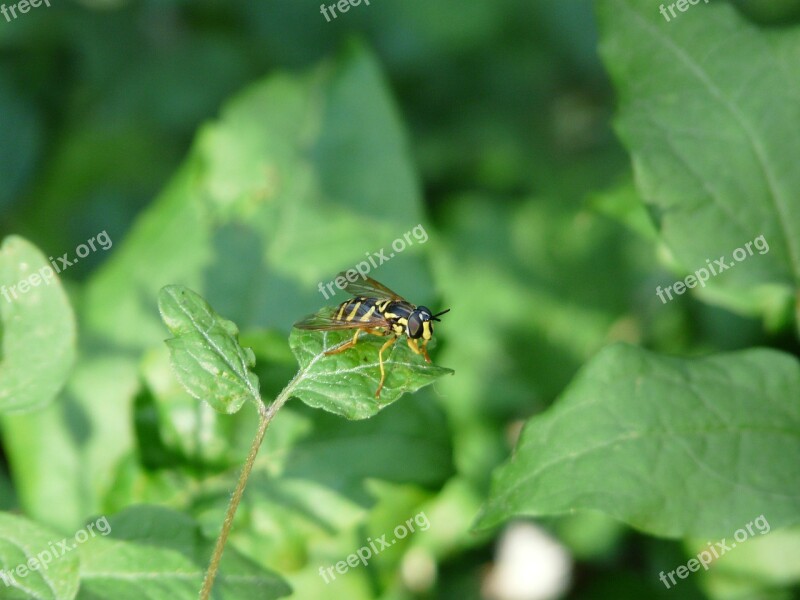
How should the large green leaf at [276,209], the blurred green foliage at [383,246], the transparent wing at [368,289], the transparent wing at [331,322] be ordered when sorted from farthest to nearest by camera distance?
1. the large green leaf at [276,209]
2. the transparent wing at [368,289]
3. the blurred green foliage at [383,246]
4. the transparent wing at [331,322]

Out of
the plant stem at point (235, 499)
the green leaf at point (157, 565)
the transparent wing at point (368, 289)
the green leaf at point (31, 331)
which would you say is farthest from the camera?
the transparent wing at point (368, 289)

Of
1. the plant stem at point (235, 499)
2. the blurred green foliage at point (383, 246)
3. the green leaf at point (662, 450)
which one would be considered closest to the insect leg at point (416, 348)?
the blurred green foliage at point (383, 246)

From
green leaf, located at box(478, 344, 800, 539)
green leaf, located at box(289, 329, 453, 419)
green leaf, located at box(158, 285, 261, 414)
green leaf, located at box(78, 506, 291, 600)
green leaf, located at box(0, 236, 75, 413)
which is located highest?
green leaf, located at box(0, 236, 75, 413)

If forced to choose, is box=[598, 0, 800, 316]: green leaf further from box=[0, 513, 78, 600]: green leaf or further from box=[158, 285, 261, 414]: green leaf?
box=[0, 513, 78, 600]: green leaf

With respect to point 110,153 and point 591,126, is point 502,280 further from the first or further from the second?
point 110,153

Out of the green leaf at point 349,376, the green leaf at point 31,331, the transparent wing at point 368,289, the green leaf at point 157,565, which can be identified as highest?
the green leaf at point 31,331

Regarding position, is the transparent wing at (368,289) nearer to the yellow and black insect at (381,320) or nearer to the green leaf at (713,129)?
the yellow and black insect at (381,320)

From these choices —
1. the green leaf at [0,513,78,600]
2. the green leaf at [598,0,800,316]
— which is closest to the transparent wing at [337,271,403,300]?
the green leaf at [598,0,800,316]

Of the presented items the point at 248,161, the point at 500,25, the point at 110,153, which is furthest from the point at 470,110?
the point at 248,161
